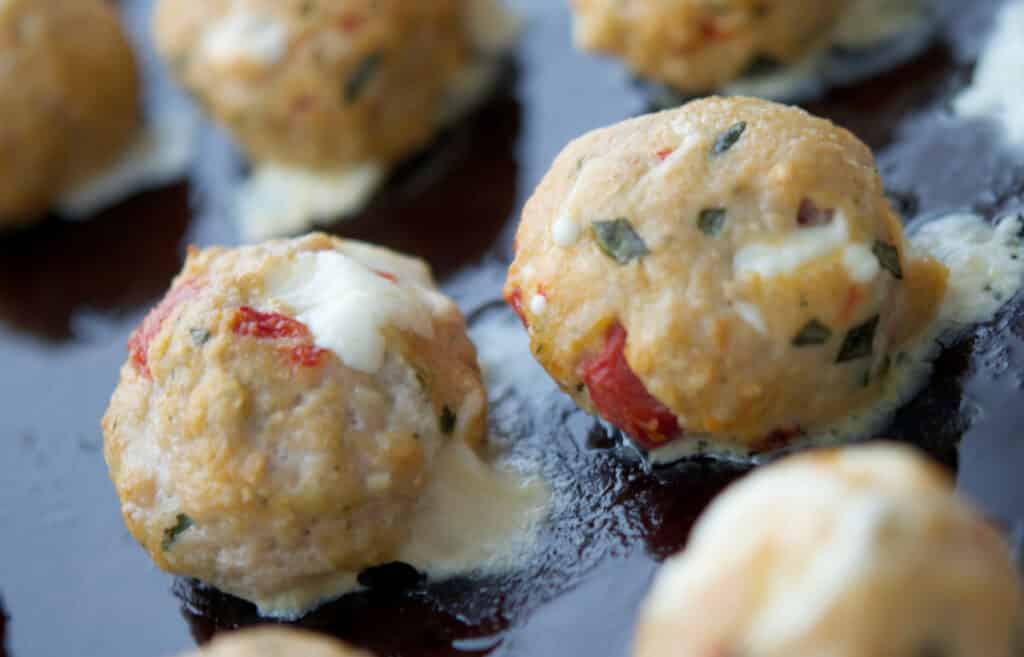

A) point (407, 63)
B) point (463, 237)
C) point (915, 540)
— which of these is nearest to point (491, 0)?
point (407, 63)

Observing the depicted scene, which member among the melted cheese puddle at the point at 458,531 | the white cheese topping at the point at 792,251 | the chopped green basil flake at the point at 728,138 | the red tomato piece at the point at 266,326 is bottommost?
the melted cheese puddle at the point at 458,531

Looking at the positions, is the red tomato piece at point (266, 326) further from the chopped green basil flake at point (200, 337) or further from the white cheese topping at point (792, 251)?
the white cheese topping at point (792, 251)

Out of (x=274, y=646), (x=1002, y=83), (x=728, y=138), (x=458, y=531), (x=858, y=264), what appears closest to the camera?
(x=274, y=646)

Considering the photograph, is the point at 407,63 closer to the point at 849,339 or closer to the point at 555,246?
the point at 555,246

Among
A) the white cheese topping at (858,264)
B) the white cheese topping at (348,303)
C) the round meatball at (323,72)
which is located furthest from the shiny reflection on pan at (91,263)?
the white cheese topping at (858,264)

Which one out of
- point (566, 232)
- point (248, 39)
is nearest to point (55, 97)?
point (248, 39)

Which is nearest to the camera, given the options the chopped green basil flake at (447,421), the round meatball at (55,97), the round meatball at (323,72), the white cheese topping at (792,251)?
the white cheese topping at (792,251)

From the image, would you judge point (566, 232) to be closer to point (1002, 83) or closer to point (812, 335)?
point (812, 335)
